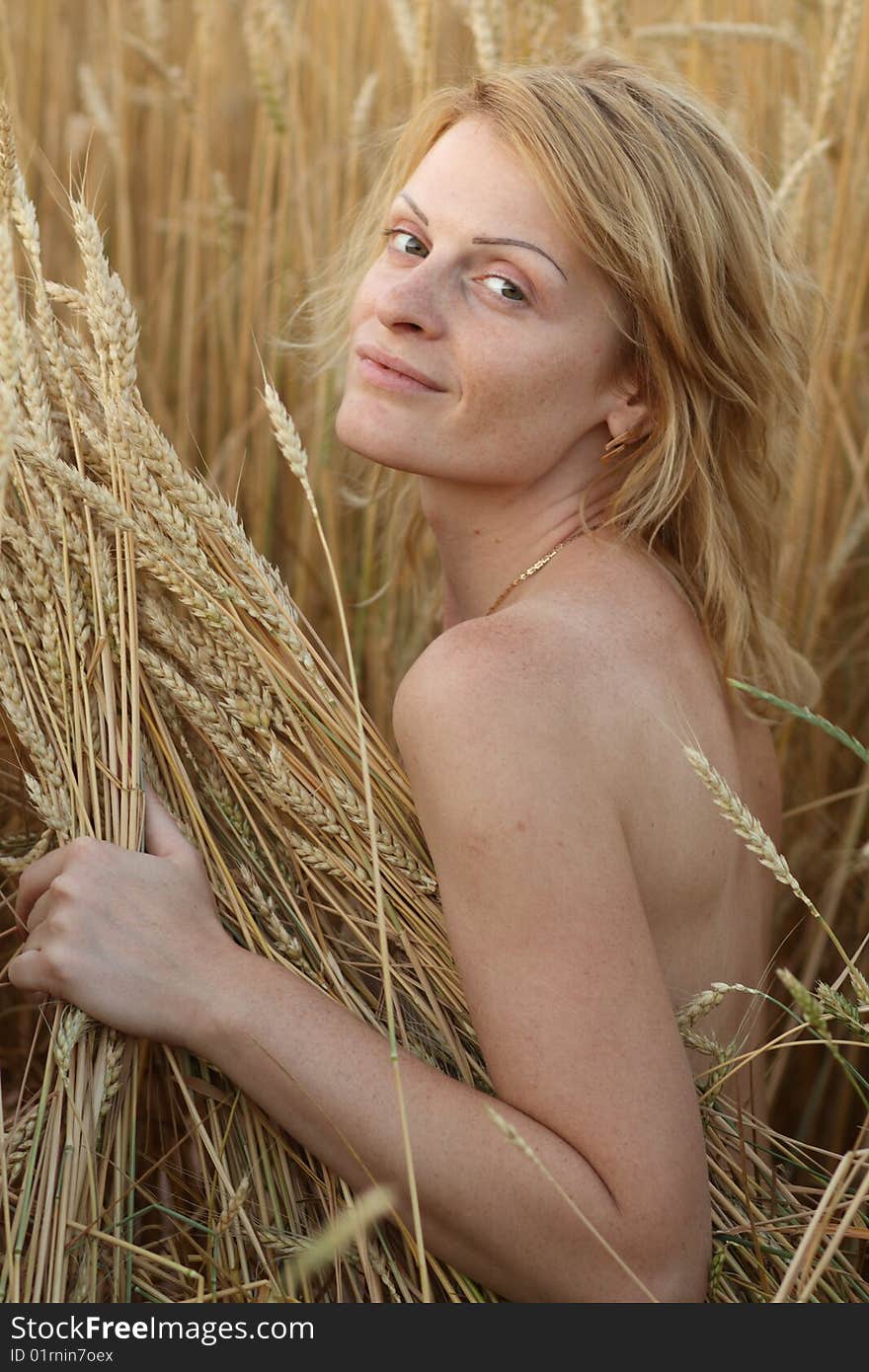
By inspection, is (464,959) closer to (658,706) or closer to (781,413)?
(658,706)

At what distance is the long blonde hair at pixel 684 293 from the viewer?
53.2 inches

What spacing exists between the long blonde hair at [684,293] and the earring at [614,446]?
2 centimetres

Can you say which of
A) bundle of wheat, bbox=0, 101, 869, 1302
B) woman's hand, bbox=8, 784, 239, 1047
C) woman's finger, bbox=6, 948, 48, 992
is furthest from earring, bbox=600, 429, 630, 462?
woman's finger, bbox=6, 948, 48, 992

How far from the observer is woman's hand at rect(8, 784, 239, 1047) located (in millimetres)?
1099

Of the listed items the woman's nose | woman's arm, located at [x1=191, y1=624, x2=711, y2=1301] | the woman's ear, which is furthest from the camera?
the woman's ear

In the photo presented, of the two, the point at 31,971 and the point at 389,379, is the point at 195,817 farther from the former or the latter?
the point at 389,379

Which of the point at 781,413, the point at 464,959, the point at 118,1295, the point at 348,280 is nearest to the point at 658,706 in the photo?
the point at 464,959

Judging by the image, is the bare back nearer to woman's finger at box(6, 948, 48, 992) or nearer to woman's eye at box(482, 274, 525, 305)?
woman's eye at box(482, 274, 525, 305)

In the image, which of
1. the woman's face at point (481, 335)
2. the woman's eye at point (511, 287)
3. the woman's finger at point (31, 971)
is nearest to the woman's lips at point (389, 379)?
the woman's face at point (481, 335)

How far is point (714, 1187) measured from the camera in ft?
4.05

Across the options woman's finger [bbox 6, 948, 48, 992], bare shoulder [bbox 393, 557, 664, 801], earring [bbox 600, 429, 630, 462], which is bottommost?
woman's finger [bbox 6, 948, 48, 992]

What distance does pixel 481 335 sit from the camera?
1.34m

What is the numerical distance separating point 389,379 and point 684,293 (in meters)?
0.33

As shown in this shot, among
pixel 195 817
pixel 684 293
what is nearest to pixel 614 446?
pixel 684 293
